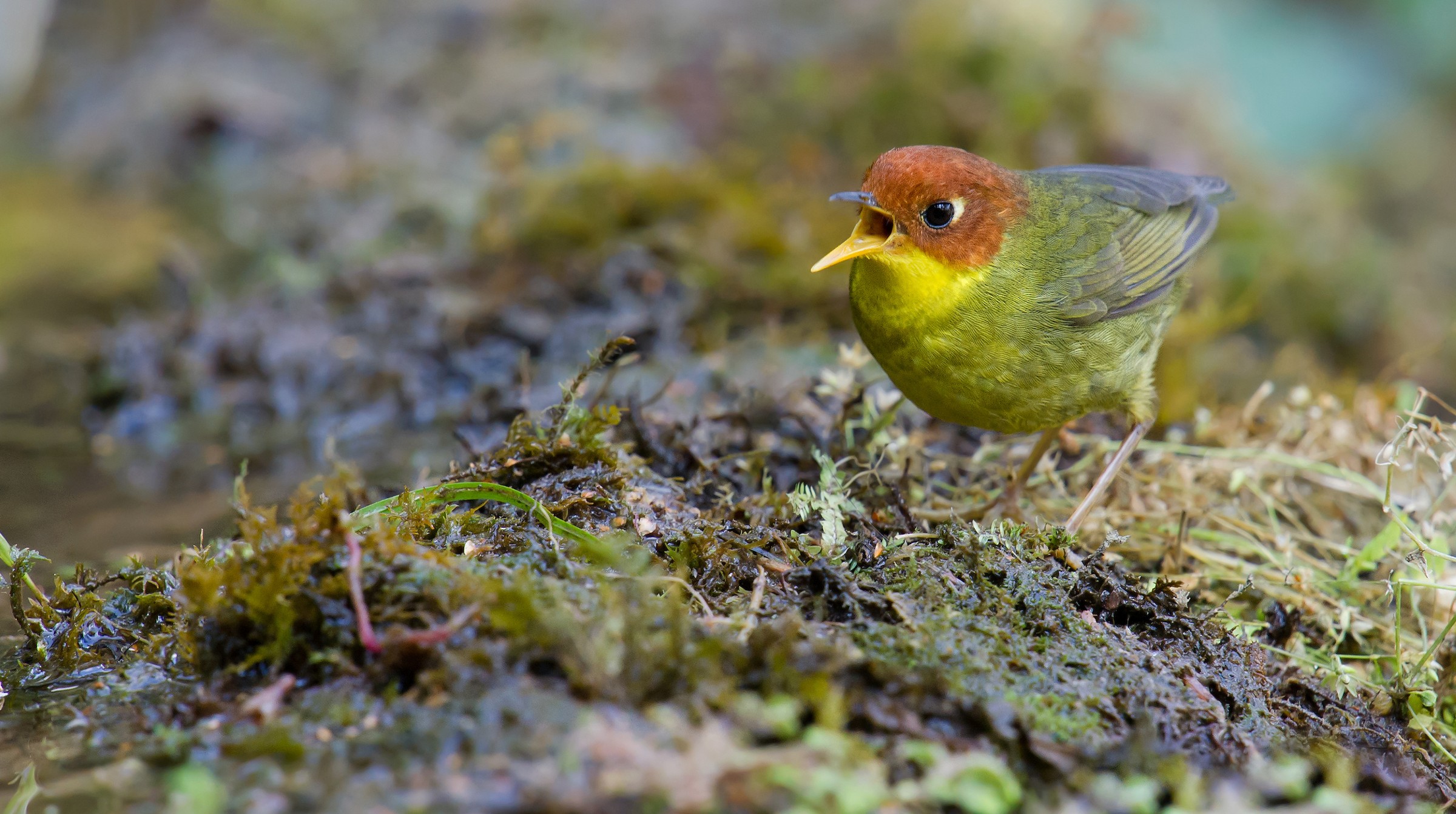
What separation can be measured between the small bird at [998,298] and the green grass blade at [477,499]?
1177 millimetres

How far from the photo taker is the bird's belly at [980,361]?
11.9 feet

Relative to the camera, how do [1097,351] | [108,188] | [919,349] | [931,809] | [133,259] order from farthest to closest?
1. [108,188]
2. [133,259]
3. [1097,351]
4. [919,349]
5. [931,809]

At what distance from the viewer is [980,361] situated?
365 centimetres

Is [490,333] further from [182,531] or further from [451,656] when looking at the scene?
[451,656]

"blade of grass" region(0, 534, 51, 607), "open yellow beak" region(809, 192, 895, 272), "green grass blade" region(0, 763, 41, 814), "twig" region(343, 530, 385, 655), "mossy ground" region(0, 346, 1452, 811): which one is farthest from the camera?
"open yellow beak" region(809, 192, 895, 272)

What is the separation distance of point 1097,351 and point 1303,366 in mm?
2935

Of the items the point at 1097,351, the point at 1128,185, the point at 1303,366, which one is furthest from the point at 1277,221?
the point at 1097,351

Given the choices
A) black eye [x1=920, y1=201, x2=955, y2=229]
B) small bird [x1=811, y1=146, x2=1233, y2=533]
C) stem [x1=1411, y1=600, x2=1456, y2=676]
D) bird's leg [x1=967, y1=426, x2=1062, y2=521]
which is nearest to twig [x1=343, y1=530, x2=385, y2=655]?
small bird [x1=811, y1=146, x2=1233, y2=533]

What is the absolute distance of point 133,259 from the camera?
7262 millimetres

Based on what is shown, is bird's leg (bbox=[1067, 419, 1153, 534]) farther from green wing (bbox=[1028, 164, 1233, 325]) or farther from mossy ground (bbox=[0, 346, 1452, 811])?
mossy ground (bbox=[0, 346, 1452, 811])

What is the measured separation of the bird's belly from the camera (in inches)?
143

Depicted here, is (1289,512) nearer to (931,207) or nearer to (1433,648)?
(1433,648)

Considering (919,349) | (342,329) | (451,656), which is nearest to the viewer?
(451,656)

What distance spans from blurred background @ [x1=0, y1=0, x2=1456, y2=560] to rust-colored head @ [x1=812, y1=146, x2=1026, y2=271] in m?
1.35
